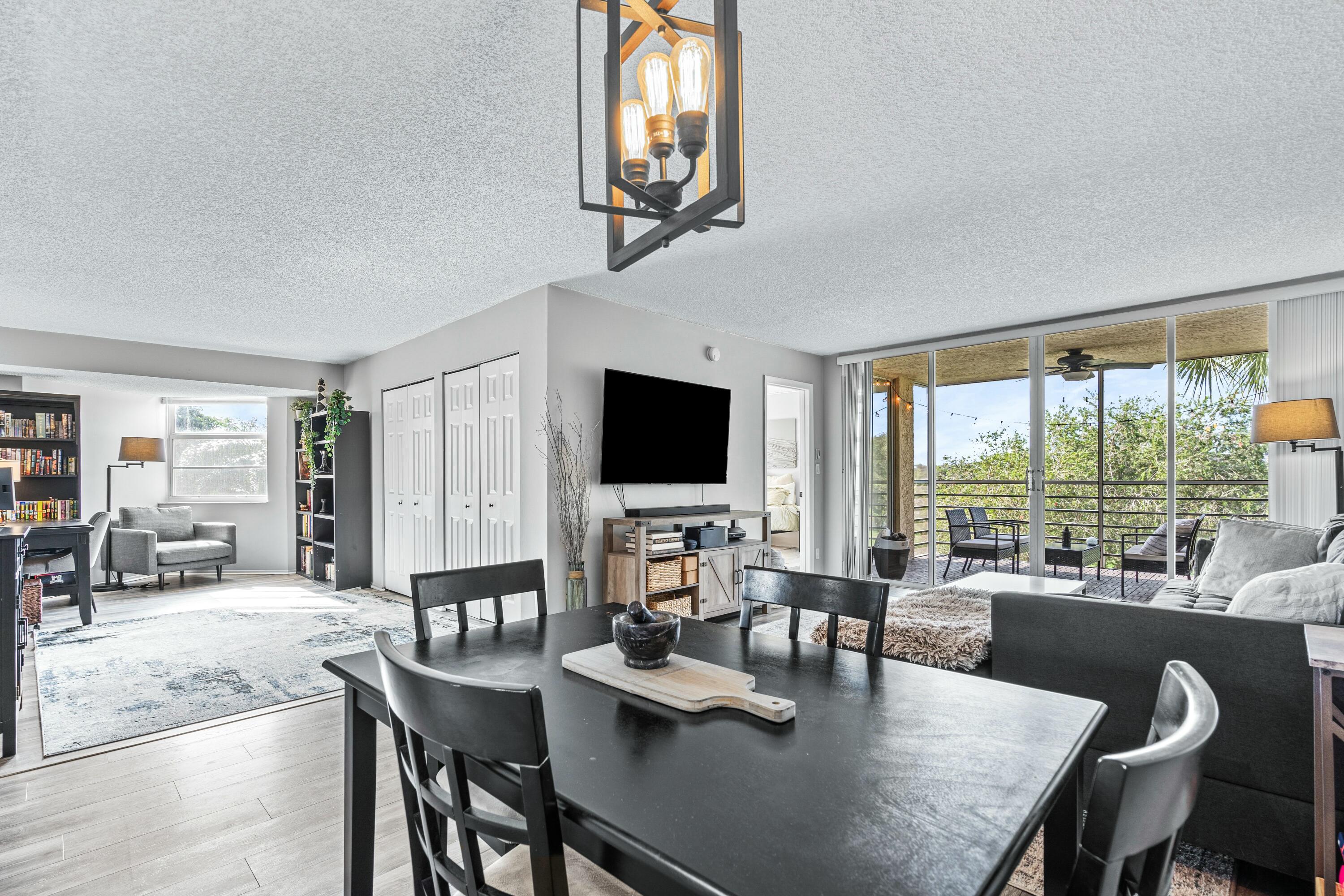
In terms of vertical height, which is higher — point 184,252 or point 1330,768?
point 184,252

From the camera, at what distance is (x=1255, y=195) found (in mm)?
3062

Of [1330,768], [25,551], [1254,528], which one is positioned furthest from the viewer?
[25,551]

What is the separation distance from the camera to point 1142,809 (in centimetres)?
67

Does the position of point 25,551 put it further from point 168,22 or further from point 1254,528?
point 1254,528

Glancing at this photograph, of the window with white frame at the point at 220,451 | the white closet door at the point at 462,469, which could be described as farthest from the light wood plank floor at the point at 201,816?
the window with white frame at the point at 220,451

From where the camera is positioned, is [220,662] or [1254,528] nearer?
[1254,528]

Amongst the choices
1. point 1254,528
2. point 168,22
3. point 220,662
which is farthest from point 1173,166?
point 220,662

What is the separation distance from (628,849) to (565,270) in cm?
384

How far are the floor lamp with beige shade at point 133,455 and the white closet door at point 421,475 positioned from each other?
3.25 metres

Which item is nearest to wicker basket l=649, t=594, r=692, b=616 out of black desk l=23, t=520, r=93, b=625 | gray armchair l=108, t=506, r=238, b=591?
black desk l=23, t=520, r=93, b=625

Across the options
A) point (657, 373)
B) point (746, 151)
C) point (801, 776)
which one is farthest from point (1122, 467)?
point (801, 776)

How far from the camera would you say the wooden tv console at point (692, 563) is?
177 inches

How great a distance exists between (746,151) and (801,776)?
7.75 feet

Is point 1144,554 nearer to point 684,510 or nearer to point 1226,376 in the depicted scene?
point 1226,376
